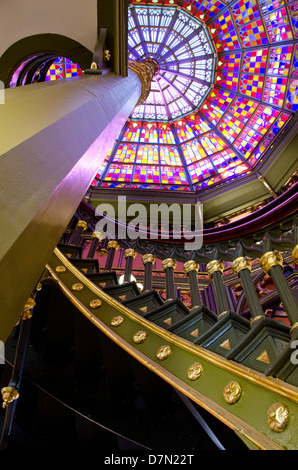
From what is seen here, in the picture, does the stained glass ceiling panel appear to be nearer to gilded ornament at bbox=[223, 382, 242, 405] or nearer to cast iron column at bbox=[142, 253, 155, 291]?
cast iron column at bbox=[142, 253, 155, 291]

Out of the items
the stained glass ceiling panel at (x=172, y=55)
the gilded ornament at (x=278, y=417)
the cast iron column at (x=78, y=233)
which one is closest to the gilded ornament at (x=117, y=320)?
the gilded ornament at (x=278, y=417)

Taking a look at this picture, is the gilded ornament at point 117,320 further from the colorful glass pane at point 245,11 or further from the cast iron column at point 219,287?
the colorful glass pane at point 245,11

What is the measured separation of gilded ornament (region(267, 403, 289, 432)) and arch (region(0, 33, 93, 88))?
2999 millimetres

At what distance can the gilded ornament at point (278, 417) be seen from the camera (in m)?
0.89

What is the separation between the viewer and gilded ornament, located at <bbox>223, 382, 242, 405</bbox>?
1.05 metres

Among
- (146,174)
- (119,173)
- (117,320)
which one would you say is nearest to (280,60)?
(146,174)

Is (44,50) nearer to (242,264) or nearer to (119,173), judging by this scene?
(242,264)

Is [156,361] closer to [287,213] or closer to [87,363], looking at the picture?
[87,363]

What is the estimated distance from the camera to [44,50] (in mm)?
2947

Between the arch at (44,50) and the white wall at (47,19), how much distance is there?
4 centimetres

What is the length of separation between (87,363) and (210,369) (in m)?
1.09

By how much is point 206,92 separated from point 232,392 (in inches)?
434

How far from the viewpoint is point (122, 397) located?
1990 millimetres
